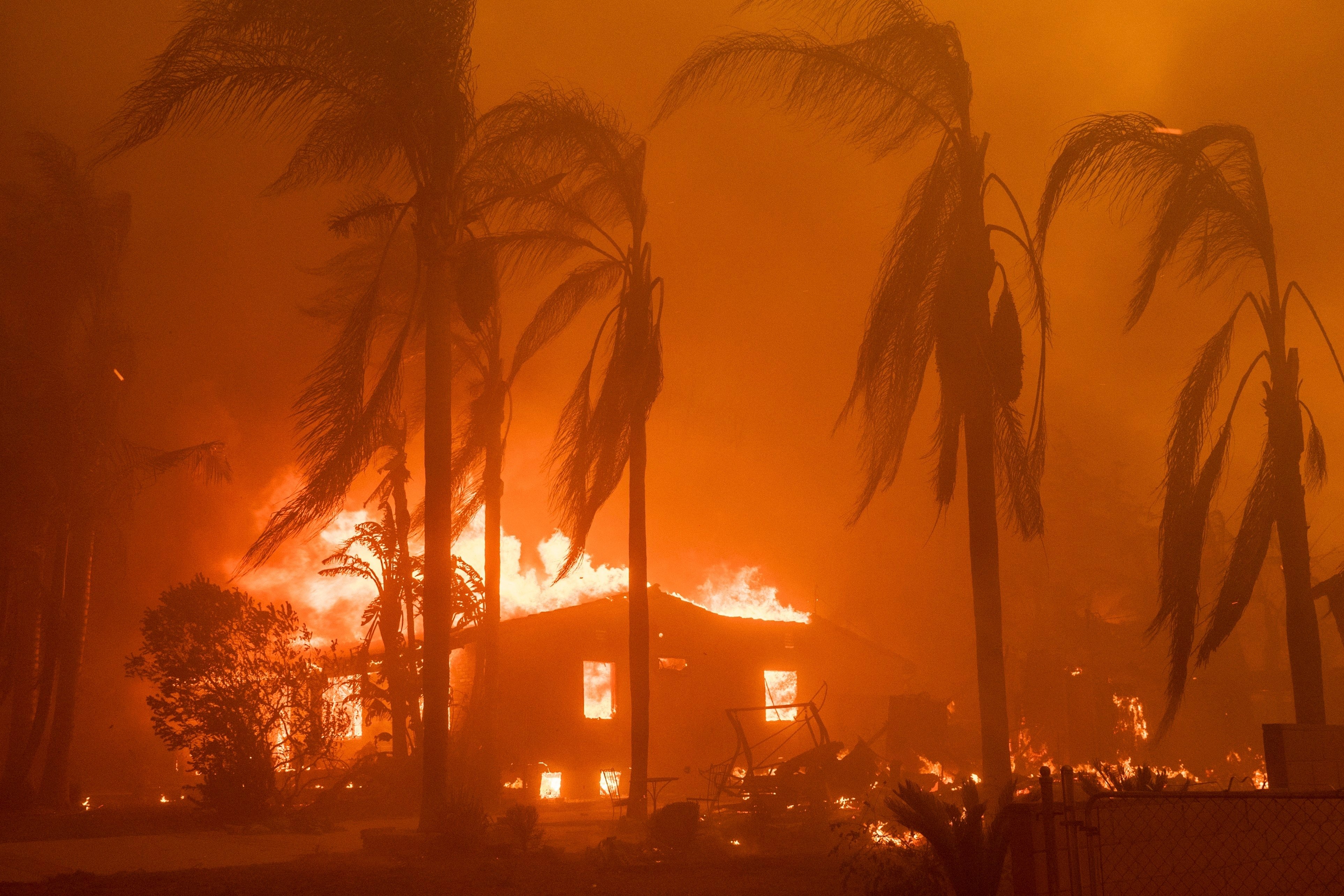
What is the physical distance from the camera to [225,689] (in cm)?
1630

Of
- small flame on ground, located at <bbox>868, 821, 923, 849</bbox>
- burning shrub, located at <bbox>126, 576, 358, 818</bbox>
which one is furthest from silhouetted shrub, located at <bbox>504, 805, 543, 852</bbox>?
burning shrub, located at <bbox>126, 576, 358, 818</bbox>

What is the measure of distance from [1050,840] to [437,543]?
31.4ft

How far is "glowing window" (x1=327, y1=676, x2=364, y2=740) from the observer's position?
1820 centimetres

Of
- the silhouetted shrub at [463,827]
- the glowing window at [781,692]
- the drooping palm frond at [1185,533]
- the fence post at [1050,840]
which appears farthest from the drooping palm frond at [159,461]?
the fence post at [1050,840]

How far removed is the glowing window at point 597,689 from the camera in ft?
88.7

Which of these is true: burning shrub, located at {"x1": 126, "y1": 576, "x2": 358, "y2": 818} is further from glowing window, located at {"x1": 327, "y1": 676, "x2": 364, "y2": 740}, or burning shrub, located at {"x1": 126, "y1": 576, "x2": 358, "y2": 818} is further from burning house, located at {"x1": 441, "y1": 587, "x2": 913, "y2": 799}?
burning house, located at {"x1": 441, "y1": 587, "x2": 913, "y2": 799}

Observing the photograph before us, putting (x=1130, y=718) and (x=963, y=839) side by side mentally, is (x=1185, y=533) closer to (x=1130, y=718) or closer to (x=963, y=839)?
(x=963, y=839)

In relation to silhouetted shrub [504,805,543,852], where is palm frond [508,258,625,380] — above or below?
above

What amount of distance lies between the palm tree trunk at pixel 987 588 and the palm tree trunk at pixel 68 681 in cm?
1806

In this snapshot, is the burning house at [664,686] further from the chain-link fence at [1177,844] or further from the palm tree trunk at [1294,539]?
the chain-link fence at [1177,844]

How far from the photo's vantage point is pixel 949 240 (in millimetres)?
12609

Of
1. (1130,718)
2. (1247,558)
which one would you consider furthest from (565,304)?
(1130,718)

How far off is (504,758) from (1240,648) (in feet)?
75.8

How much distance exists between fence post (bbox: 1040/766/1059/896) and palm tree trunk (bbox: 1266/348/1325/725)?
26.5 feet
